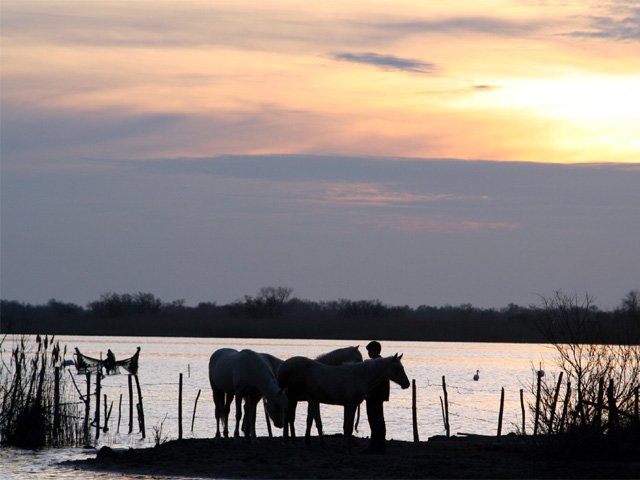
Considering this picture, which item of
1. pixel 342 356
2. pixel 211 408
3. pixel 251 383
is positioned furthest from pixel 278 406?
pixel 211 408

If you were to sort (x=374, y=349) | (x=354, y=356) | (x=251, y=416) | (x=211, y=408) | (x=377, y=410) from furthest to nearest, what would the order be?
(x=211, y=408) < (x=251, y=416) < (x=354, y=356) < (x=374, y=349) < (x=377, y=410)

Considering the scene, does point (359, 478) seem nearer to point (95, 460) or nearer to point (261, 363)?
point (261, 363)

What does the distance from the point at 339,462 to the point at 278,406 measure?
8.45 feet

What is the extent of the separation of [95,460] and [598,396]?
32.3ft

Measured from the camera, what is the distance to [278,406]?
56.3ft

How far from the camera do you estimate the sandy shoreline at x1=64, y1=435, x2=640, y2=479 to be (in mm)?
14305

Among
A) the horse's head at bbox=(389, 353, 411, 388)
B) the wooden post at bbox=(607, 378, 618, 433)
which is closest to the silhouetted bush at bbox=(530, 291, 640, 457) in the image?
the wooden post at bbox=(607, 378, 618, 433)

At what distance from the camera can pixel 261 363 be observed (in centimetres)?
1723

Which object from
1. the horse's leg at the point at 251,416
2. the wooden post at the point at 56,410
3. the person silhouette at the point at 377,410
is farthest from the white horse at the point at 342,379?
the wooden post at the point at 56,410

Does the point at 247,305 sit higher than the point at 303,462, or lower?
higher

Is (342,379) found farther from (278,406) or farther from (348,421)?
(278,406)

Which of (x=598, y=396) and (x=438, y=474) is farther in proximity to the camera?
(x=598, y=396)

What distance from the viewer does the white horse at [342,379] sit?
15309mm


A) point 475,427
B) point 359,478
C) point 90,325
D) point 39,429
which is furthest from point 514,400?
point 90,325
